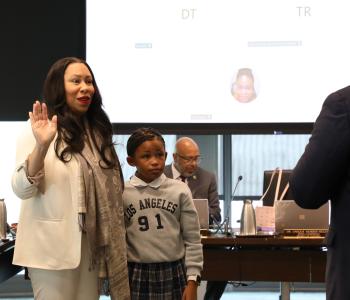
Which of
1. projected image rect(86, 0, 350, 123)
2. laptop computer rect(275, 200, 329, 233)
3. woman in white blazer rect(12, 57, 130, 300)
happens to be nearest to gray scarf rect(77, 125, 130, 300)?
woman in white blazer rect(12, 57, 130, 300)

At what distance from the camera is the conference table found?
3326 millimetres

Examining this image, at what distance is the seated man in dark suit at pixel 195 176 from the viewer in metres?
4.30

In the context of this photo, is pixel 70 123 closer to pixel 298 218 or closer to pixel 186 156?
pixel 298 218

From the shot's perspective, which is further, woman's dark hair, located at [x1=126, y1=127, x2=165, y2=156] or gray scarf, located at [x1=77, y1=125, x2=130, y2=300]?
woman's dark hair, located at [x1=126, y1=127, x2=165, y2=156]

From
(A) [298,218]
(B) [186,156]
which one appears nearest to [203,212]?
(A) [298,218]

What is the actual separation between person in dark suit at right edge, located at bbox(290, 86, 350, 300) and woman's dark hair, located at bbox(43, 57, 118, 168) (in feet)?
2.71

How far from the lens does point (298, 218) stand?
3.47 metres

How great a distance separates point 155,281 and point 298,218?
1.56m

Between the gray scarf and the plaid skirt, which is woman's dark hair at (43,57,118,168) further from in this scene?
the plaid skirt

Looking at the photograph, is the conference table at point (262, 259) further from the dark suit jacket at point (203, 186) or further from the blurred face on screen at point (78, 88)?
the blurred face on screen at point (78, 88)

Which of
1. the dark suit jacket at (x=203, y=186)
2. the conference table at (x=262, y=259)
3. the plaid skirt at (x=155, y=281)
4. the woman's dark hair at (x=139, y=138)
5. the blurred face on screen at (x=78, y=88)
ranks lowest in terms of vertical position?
the conference table at (x=262, y=259)

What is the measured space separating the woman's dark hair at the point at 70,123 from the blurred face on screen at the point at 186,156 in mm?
2197

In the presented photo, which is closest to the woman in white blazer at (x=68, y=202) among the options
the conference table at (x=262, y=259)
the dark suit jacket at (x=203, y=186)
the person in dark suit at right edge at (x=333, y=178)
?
the person in dark suit at right edge at (x=333, y=178)

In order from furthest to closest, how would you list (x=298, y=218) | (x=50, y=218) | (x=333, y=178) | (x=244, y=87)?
(x=244, y=87)
(x=298, y=218)
(x=50, y=218)
(x=333, y=178)
